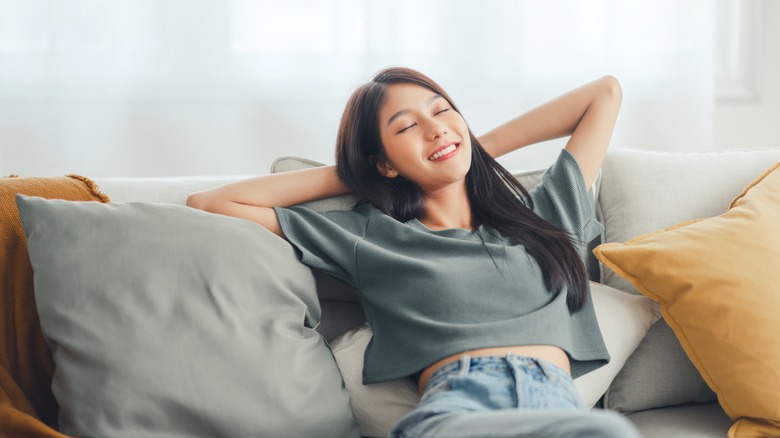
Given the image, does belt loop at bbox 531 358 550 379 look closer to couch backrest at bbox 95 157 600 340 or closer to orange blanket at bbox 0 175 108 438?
couch backrest at bbox 95 157 600 340

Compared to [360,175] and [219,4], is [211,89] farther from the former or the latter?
[360,175]

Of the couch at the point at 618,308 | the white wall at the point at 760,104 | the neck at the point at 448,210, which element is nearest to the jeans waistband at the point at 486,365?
the couch at the point at 618,308

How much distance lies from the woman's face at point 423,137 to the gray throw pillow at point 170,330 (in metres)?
0.36

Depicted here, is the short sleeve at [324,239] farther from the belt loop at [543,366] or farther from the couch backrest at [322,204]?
the belt loop at [543,366]

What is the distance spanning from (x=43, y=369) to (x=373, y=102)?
0.81 meters

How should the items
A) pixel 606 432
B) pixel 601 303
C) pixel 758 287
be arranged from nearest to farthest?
pixel 606 432 < pixel 758 287 < pixel 601 303

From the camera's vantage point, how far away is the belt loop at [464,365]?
1286 millimetres

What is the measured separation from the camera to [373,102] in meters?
1.64

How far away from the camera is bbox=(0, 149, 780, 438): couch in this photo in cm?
133

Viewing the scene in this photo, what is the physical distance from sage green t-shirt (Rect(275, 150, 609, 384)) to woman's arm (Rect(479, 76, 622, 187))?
140 millimetres

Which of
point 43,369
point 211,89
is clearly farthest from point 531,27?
point 43,369

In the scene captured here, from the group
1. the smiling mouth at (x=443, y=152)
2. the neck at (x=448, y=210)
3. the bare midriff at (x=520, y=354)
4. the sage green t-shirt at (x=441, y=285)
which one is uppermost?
the smiling mouth at (x=443, y=152)

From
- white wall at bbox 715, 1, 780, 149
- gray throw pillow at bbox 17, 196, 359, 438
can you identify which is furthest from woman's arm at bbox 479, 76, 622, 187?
white wall at bbox 715, 1, 780, 149

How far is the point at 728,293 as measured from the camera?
1.39m
